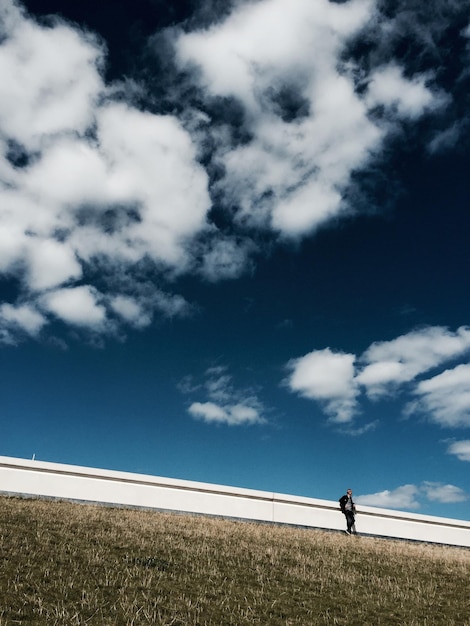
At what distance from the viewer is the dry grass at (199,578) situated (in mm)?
9281

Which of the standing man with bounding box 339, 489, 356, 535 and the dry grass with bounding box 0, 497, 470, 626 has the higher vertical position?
the standing man with bounding box 339, 489, 356, 535

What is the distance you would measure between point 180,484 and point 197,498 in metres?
1.11

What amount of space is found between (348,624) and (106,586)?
4813 millimetres

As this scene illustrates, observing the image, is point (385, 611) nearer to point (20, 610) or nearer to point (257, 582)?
point (257, 582)

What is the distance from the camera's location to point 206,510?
1017 inches

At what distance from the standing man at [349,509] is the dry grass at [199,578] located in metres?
6.00

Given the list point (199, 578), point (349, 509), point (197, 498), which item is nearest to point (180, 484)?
point (197, 498)

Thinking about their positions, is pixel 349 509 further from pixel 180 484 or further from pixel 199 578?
pixel 199 578

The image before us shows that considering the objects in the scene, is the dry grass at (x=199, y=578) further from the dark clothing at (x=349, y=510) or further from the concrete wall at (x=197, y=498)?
the dark clothing at (x=349, y=510)

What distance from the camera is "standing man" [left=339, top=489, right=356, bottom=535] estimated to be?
80.8 feet

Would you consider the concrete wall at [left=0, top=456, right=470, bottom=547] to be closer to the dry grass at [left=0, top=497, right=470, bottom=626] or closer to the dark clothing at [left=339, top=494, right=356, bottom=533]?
the dark clothing at [left=339, top=494, right=356, bottom=533]

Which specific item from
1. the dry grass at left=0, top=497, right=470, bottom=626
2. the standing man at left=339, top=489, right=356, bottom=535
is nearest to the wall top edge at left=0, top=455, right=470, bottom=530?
the standing man at left=339, top=489, right=356, bottom=535

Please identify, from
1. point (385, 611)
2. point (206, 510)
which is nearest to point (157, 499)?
point (206, 510)

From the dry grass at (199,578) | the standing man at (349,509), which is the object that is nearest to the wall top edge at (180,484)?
the standing man at (349,509)
